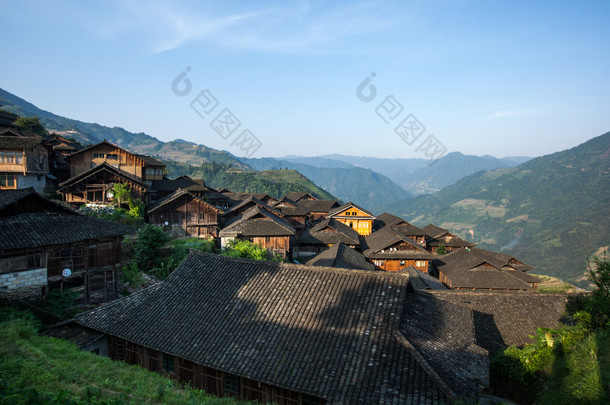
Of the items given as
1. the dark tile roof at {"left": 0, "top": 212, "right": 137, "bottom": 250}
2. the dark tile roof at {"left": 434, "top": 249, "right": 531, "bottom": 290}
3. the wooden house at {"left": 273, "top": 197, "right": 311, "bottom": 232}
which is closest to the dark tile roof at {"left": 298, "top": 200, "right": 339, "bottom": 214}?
the wooden house at {"left": 273, "top": 197, "right": 311, "bottom": 232}

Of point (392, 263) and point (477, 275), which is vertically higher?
point (392, 263)

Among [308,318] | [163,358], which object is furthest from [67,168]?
[308,318]

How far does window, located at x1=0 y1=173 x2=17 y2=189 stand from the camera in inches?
1231

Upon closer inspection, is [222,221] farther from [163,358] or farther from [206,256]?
[163,358]

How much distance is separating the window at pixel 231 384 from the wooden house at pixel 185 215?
21.4 m

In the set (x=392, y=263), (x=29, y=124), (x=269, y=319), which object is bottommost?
(x=392, y=263)

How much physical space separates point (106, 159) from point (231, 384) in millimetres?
33159

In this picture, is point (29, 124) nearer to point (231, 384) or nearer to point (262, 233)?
point (262, 233)

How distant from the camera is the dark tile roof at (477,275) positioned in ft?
113

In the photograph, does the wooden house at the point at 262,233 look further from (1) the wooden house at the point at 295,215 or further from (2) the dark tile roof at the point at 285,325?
(2) the dark tile roof at the point at 285,325

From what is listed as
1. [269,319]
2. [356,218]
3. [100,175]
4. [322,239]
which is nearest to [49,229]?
[269,319]

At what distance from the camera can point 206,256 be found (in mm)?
17422

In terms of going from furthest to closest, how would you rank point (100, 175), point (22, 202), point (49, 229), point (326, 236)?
point (326, 236)
point (100, 175)
point (49, 229)
point (22, 202)

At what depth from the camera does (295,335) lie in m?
12.3
